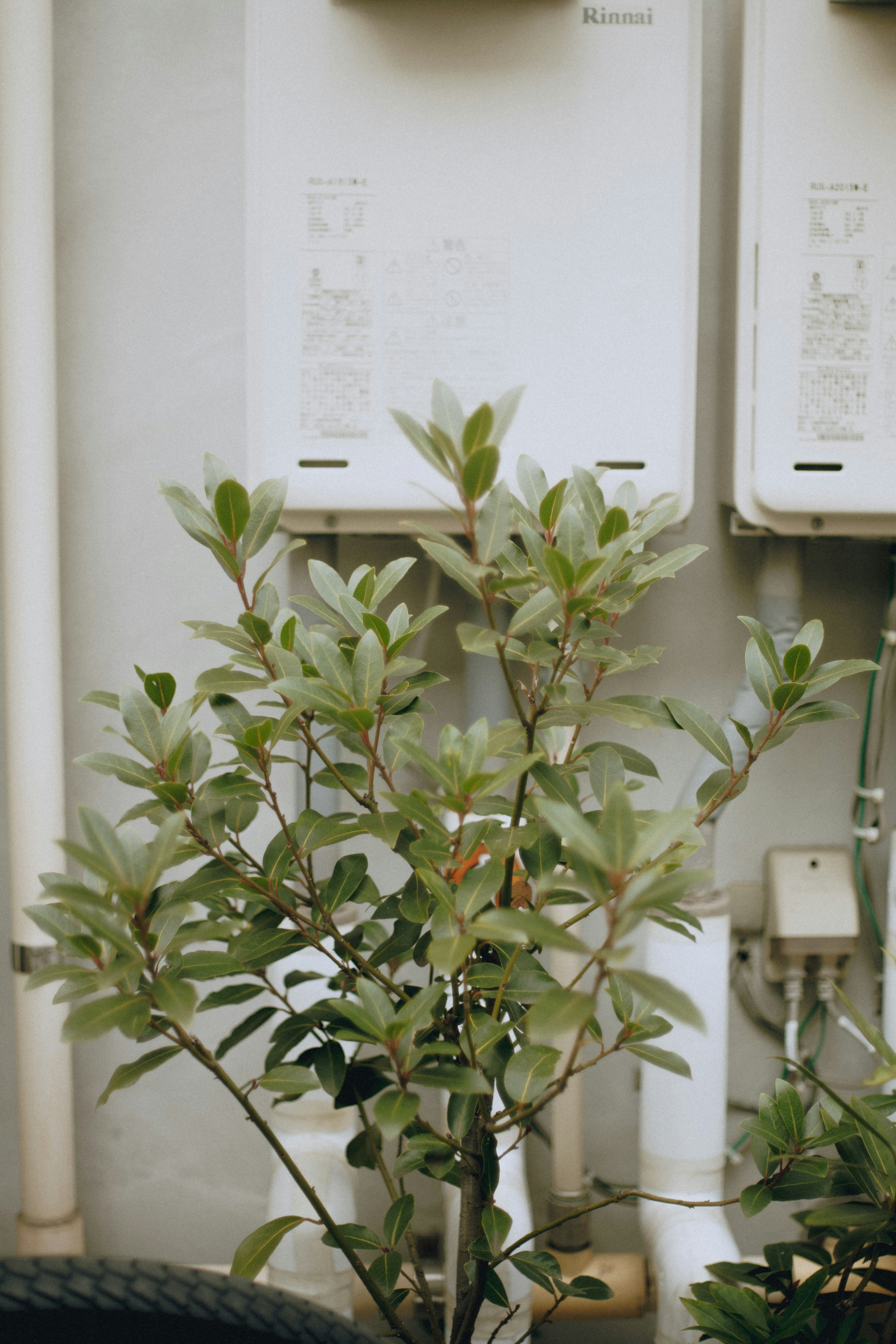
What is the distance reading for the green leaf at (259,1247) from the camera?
0.62 meters

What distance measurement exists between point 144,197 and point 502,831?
3.15ft

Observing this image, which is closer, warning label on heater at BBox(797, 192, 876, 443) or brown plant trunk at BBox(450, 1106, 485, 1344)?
brown plant trunk at BBox(450, 1106, 485, 1344)

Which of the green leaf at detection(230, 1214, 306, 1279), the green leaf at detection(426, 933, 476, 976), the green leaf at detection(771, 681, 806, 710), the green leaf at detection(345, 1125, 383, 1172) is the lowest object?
the green leaf at detection(345, 1125, 383, 1172)

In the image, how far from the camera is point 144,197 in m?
1.18

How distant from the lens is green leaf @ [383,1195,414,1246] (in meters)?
0.68

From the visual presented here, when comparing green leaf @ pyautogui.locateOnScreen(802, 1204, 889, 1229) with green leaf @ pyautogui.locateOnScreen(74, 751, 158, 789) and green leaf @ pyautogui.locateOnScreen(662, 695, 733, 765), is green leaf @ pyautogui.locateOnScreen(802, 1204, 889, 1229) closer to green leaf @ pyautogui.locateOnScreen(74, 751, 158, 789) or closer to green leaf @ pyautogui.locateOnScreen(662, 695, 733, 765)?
green leaf @ pyautogui.locateOnScreen(662, 695, 733, 765)

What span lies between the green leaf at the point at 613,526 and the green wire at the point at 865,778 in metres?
0.69

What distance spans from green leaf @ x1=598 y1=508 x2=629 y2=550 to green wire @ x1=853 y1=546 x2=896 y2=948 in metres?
0.69

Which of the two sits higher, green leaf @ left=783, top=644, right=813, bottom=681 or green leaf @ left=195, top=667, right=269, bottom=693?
green leaf @ left=783, top=644, right=813, bottom=681

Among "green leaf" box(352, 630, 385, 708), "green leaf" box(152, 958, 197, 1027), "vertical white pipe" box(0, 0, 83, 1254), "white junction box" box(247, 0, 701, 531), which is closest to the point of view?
"green leaf" box(152, 958, 197, 1027)

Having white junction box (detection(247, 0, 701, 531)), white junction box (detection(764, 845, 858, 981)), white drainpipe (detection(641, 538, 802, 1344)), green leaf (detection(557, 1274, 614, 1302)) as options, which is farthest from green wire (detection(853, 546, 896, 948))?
green leaf (detection(557, 1274, 614, 1302))

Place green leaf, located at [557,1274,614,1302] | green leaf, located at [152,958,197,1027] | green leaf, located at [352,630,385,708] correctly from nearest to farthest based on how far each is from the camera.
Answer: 1. green leaf, located at [152,958,197,1027]
2. green leaf, located at [352,630,385,708]
3. green leaf, located at [557,1274,614,1302]

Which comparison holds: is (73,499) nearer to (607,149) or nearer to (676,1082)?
(607,149)

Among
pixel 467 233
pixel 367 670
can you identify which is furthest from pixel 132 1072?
pixel 467 233
